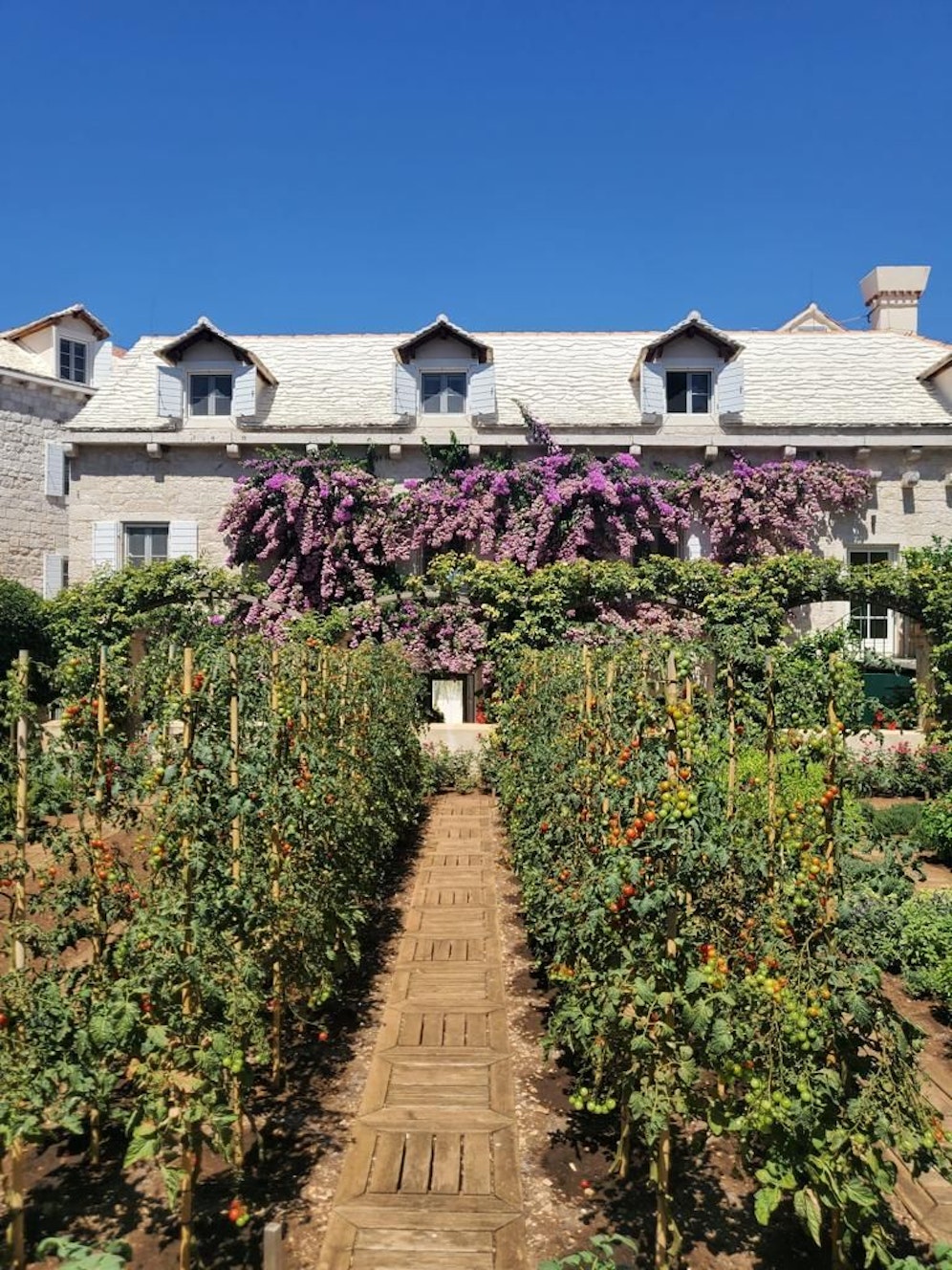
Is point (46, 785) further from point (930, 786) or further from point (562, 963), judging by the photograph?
point (930, 786)

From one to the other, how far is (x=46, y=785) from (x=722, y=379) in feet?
46.2

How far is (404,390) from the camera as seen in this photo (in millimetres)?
15344

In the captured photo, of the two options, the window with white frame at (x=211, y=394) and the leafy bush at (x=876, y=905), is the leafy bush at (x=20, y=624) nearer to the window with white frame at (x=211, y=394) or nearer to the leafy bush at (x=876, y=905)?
the window with white frame at (x=211, y=394)

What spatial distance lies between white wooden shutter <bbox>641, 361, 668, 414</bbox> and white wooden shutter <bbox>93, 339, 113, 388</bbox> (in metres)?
12.9

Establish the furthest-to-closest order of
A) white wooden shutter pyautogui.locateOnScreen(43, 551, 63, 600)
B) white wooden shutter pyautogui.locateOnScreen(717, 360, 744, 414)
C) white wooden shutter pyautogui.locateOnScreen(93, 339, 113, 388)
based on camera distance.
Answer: white wooden shutter pyautogui.locateOnScreen(93, 339, 113, 388)
white wooden shutter pyautogui.locateOnScreen(43, 551, 63, 600)
white wooden shutter pyautogui.locateOnScreen(717, 360, 744, 414)

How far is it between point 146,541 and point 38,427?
6.41 metres

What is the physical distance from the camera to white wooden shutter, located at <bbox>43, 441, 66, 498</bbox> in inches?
776

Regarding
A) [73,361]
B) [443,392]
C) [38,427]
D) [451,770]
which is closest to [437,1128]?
[451,770]

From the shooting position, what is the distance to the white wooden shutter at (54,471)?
19.7 metres

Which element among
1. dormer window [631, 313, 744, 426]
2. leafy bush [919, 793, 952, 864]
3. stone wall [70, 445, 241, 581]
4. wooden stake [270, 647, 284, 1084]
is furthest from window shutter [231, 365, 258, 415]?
leafy bush [919, 793, 952, 864]

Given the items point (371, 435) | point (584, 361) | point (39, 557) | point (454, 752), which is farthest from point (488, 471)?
point (39, 557)

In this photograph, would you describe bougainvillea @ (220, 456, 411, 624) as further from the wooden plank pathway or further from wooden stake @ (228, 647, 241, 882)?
wooden stake @ (228, 647, 241, 882)

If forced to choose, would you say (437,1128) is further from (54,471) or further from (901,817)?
(54,471)

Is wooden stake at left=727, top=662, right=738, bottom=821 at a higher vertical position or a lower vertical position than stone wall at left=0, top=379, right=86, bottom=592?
lower
